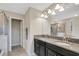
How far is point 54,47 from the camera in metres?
1.97

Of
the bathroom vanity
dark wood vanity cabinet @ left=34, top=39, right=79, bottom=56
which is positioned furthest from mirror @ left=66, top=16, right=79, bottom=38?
dark wood vanity cabinet @ left=34, top=39, right=79, bottom=56

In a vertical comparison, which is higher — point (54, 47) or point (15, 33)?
point (15, 33)

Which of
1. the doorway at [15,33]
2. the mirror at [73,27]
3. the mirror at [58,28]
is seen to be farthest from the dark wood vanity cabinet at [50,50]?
the doorway at [15,33]

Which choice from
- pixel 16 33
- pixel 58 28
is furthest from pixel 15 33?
pixel 58 28

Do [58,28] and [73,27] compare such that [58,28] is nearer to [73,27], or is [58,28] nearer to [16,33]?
[73,27]

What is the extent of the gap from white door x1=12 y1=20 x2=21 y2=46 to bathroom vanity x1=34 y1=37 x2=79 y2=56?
57cm

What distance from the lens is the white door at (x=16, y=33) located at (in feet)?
6.18

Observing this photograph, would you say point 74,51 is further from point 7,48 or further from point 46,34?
point 7,48

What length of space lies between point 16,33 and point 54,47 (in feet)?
3.00

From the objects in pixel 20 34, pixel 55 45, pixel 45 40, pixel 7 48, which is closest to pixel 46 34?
pixel 45 40

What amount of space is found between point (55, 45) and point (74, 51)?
0.56 m

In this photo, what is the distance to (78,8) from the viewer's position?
1.77 metres

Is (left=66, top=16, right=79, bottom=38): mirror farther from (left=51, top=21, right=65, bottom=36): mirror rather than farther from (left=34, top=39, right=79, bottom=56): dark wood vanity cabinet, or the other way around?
(left=34, top=39, right=79, bottom=56): dark wood vanity cabinet

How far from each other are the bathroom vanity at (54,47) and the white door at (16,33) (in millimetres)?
569
